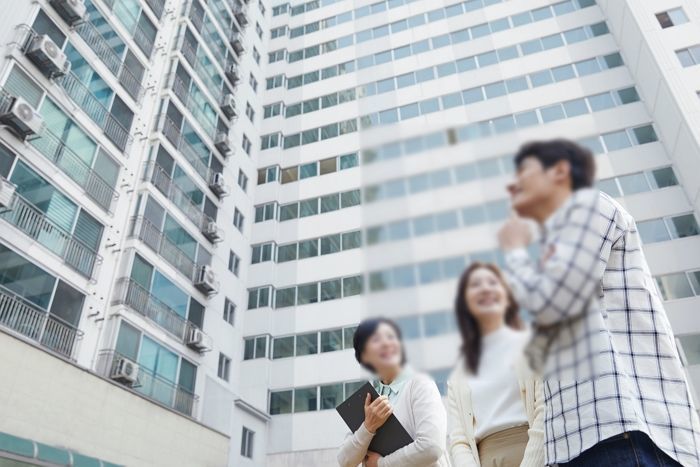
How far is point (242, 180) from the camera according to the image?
2594 cm

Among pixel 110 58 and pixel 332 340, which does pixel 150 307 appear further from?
pixel 110 58

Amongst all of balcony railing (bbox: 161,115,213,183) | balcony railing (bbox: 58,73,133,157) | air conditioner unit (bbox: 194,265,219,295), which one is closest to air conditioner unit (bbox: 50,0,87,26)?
balcony railing (bbox: 58,73,133,157)

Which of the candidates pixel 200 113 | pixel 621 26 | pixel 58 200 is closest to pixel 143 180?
pixel 58 200

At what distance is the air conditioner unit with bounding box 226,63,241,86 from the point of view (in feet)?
85.5

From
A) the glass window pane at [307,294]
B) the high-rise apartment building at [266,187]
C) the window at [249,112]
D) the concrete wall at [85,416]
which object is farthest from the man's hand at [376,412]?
the window at [249,112]

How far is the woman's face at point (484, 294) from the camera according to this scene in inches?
29.0

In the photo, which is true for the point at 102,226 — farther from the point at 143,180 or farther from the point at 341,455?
the point at 341,455

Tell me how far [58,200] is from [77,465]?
6.67 m

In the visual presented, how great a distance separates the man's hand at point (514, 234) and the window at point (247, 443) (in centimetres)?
2087

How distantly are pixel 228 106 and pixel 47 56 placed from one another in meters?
11.5

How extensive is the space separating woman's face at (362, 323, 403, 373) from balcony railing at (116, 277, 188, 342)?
15.7 meters

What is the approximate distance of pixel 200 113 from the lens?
22672mm

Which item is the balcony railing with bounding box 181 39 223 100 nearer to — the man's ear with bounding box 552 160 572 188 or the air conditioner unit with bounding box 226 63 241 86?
the air conditioner unit with bounding box 226 63 241 86

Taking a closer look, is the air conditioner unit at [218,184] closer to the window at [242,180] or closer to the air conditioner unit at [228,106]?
the window at [242,180]
